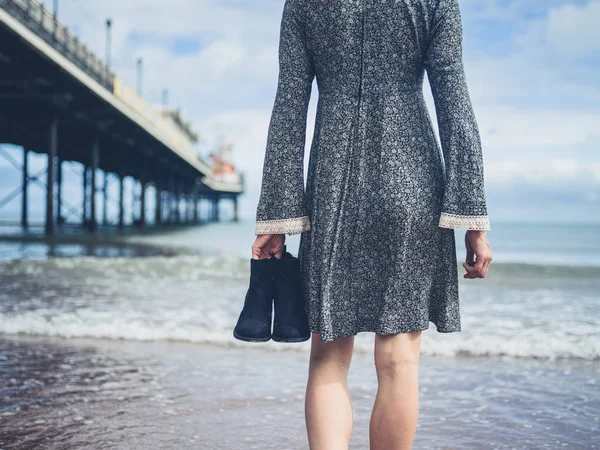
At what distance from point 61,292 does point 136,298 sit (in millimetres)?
802

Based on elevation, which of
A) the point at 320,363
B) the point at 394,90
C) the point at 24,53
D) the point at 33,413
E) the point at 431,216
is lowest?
the point at 33,413

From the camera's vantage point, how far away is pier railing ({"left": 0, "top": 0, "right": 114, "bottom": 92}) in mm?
9742

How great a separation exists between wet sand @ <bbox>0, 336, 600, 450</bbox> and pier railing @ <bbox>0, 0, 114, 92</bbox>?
291 inches

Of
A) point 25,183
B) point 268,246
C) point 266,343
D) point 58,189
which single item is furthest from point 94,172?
point 268,246

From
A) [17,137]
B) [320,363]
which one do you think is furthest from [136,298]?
[17,137]

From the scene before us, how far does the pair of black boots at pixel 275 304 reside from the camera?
1501 mm

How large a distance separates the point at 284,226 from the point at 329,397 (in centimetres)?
42

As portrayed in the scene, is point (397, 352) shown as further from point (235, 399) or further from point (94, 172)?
point (94, 172)

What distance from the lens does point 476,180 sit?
1446mm

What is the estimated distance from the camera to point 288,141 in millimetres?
1535

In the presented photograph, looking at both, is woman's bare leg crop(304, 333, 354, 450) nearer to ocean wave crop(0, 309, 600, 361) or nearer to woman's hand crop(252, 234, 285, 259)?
woman's hand crop(252, 234, 285, 259)

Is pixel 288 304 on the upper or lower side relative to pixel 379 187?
lower

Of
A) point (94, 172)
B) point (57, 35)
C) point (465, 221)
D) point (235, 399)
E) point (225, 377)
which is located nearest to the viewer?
point (465, 221)

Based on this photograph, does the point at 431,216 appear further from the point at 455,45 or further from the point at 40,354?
the point at 40,354
